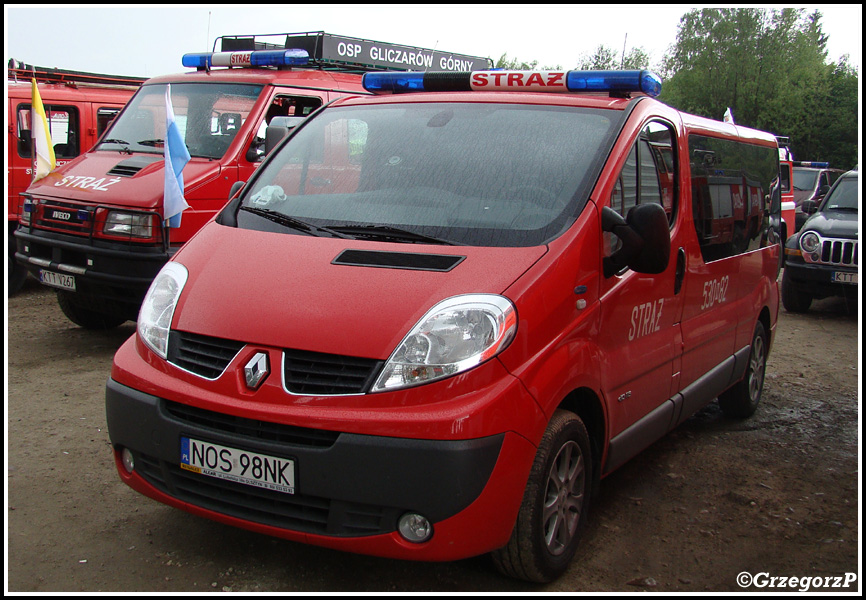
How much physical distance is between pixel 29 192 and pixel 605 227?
5.78 m

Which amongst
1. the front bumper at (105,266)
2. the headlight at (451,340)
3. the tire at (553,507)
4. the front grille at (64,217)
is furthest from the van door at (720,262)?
the front grille at (64,217)

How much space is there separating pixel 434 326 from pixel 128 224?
14.4 feet

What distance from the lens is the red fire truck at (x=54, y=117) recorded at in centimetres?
938

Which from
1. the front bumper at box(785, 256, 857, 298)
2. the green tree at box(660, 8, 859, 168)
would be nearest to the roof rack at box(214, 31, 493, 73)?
the front bumper at box(785, 256, 857, 298)

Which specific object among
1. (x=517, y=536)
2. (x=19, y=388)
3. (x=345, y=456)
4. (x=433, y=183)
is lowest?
(x=19, y=388)

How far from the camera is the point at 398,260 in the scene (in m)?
3.13

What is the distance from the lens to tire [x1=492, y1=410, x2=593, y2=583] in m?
2.95

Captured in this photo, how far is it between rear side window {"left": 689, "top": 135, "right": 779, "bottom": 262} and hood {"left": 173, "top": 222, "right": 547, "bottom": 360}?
1.73 meters

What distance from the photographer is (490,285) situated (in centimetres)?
292

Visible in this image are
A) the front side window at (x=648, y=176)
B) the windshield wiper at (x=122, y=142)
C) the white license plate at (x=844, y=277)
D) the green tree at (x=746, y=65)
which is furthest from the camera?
the green tree at (x=746, y=65)

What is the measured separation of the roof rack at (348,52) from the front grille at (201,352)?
19.8ft

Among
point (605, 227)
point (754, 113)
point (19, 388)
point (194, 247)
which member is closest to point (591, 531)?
point (605, 227)

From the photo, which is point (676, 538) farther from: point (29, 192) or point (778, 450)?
point (29, 192)

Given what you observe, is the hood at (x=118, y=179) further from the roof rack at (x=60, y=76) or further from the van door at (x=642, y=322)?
the van door at (x=642, y=322)
